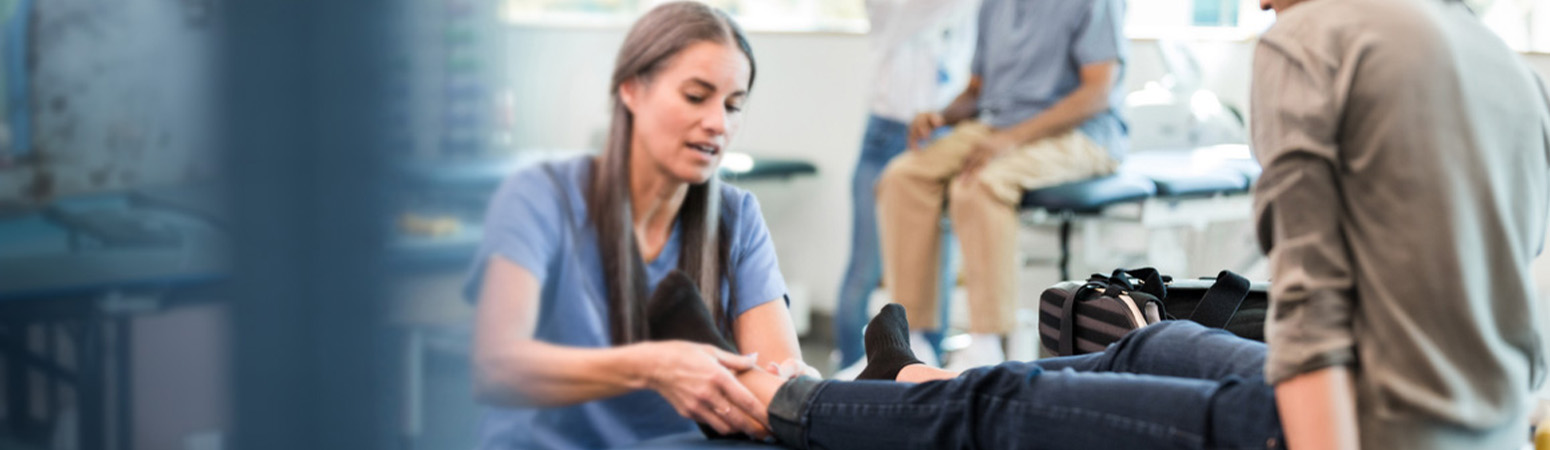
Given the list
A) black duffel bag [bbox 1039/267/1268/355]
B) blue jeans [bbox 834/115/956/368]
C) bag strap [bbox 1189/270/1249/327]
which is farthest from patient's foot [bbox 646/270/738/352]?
blue jeans [bbox 834/115/956/368]

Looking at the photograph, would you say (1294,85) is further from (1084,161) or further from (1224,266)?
(1224,266)

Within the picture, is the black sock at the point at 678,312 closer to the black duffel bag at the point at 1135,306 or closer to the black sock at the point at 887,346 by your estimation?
the black sock at the point at 887,346

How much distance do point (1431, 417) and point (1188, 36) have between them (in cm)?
239

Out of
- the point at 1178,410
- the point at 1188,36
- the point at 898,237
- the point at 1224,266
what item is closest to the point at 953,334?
the point at 898,237

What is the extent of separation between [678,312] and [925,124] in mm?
1451

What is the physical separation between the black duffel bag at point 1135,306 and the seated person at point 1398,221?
1.45 feet

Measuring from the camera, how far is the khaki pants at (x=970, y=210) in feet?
8.16

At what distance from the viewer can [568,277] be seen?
3.52 ft

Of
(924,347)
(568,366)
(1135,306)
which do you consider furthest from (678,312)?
(924,347)

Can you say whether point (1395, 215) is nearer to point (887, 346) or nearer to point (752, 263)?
point (752, 263)

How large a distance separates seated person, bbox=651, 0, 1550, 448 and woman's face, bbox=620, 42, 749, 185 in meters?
0.40

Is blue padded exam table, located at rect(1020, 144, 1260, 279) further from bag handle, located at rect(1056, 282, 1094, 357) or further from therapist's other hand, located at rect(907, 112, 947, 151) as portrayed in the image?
bag handle, located at rect(1056, 282, 1094, 357)

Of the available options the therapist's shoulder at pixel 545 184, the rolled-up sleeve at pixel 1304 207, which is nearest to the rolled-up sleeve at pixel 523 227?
the therapist's shoulder at pixel 545 184

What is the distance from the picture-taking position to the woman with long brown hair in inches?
40.0
